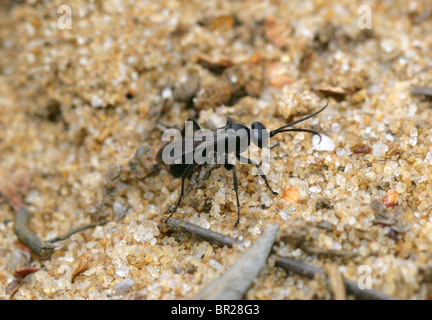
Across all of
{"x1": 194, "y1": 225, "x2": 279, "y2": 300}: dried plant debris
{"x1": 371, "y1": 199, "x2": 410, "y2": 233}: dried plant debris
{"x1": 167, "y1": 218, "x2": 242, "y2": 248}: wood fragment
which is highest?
{"x1": 371, "y1": 199, "x2": 410, "y2": 233}: dried plant debris

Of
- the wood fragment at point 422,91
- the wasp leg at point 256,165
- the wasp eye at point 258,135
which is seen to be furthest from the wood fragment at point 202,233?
the wood fragment at point 422,91

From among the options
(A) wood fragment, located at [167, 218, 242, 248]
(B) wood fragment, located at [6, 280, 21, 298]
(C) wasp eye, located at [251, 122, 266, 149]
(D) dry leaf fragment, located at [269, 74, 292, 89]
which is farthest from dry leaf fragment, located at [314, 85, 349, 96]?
(B) wood fragment, located at [6, 280, 21, 298]

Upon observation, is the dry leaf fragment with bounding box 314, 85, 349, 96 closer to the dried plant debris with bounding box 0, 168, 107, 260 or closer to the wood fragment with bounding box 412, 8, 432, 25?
the wood fragment with bounding box 412, 8, 432, 25

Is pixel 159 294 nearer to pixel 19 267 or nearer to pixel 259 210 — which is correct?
pixel 259 210

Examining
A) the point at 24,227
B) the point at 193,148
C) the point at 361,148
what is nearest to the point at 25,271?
the point at 24,227

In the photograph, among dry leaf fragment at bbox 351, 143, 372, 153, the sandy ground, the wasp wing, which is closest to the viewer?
the sandy ground

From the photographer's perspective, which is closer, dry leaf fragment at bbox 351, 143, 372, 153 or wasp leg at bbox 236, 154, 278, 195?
wasp leg at bbox 236, 154, 278, 195

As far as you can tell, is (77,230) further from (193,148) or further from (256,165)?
(256,165)
